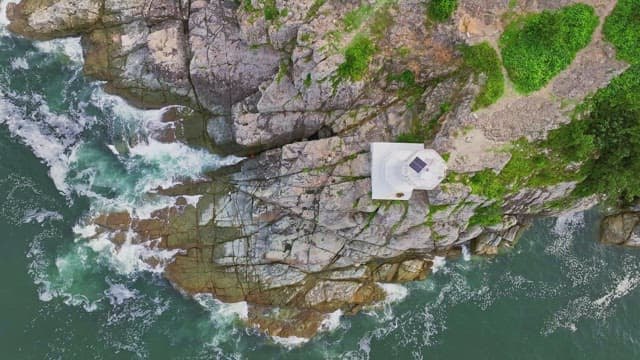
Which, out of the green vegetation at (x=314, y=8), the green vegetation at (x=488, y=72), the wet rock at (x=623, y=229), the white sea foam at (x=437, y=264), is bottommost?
the white sea foam at (x=437, y=264)

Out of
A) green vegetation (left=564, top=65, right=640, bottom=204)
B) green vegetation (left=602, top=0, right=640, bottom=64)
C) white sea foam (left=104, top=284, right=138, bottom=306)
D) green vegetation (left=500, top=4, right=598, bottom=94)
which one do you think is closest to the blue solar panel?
green vegetation (left=500, top=4, right=598, bottom=94)

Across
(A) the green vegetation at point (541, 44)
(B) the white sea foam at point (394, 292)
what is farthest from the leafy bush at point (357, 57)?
(B) the white sea foam at point (394, 292)

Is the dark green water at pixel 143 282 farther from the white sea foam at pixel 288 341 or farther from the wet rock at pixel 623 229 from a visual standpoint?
the wet rock at pixel 623 229

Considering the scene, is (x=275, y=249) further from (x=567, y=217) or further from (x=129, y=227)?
(x=567, y=217)

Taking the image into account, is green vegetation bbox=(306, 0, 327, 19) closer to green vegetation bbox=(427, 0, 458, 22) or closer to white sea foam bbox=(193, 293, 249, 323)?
green vegetation bbox=(427, 0, 458, 22)

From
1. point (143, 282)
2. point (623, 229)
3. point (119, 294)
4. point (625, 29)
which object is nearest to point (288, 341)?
point (143, 282)

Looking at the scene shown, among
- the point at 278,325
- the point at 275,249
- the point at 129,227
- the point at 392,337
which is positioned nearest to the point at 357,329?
the point at 392,337
